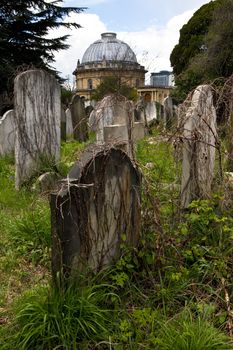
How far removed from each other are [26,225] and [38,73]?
3170 millimetres

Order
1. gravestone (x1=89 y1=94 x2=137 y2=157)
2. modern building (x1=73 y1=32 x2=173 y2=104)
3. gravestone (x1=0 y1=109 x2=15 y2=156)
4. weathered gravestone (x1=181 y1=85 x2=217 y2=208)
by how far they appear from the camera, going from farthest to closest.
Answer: modern building (x1=73 y1=32 x2=173 y2=104)
gravestone (x1=0 y1=109 x2=15 y2=156)
weathered gravestone (x1=181 y1=85 x2=217 y2=208)
gravestone (x1=89 y1=94 x2=137 y2=157)

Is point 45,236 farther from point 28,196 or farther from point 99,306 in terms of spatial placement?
point 28,196

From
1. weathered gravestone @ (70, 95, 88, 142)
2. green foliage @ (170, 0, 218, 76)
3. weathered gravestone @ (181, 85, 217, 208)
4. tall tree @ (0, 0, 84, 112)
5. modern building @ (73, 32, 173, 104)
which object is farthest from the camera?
modern building @ (73, 32, 173, 104)

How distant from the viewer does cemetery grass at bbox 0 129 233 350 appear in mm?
2656

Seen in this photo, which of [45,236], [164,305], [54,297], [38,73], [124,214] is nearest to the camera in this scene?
[54,297]

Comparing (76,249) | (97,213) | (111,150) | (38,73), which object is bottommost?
(76,249)

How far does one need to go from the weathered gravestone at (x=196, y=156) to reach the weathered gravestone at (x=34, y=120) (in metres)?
2.97

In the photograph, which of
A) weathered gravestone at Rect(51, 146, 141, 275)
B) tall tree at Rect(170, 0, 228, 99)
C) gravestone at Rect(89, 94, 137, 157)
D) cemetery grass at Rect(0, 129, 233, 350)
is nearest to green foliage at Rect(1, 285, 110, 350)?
cemetery grass at Rect(0, 129, 233, 350)

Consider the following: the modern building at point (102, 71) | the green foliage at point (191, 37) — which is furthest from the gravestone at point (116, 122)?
the modern building at point (102, 71)

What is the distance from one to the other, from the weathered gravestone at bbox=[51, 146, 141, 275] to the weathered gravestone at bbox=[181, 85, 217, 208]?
1.02m

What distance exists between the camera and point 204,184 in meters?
4.44

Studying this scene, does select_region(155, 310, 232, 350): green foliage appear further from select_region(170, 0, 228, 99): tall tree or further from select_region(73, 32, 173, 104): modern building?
select_region(73, 32, 173, 104): modern building

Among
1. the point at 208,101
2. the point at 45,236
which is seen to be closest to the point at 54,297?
the point at 45,236

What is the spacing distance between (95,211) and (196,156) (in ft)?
5.18
